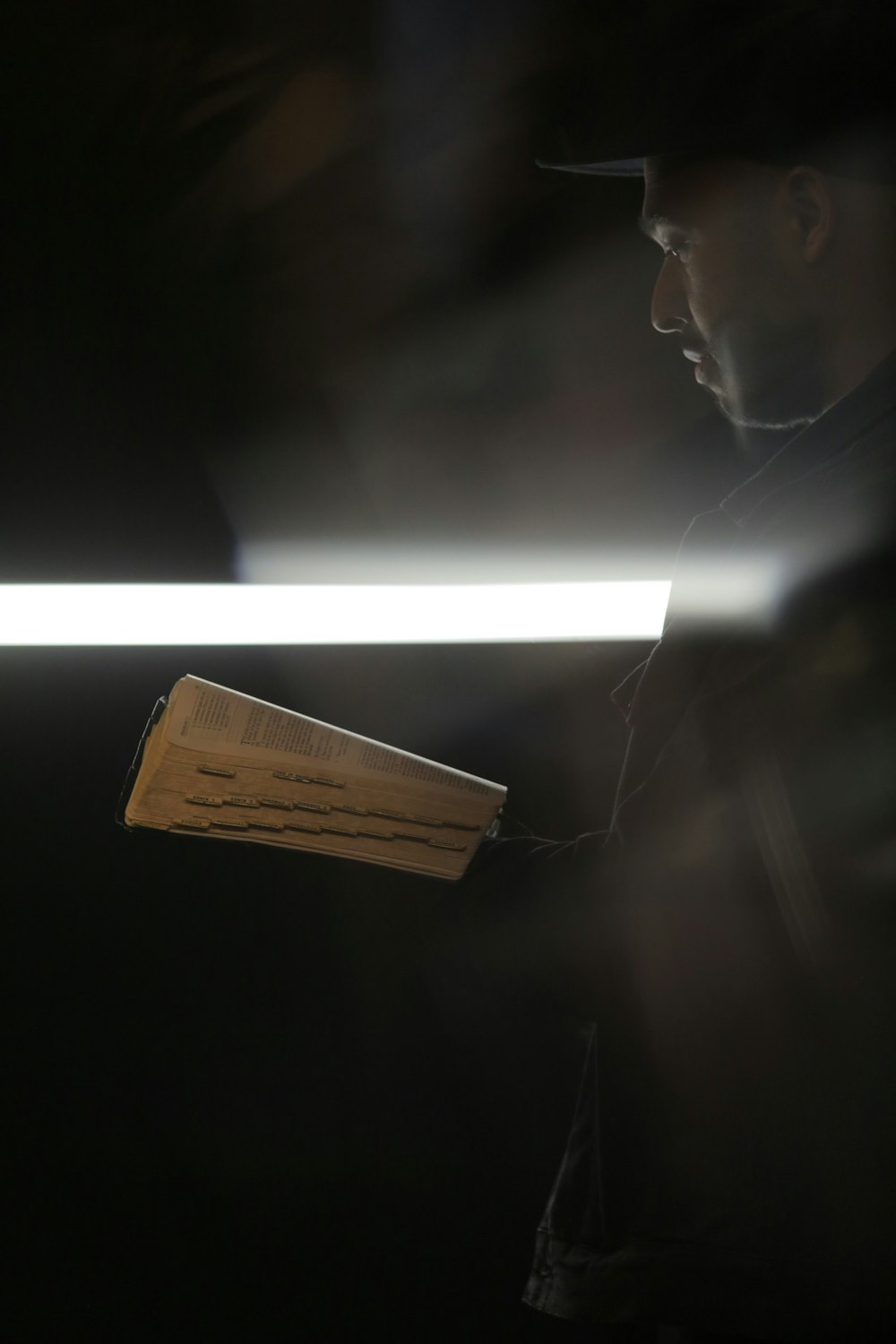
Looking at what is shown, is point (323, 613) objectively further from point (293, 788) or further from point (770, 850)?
point (770, 850)

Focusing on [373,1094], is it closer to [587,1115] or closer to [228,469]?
[587,1115]

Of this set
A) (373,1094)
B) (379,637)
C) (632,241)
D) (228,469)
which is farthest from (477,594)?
(373,1094)

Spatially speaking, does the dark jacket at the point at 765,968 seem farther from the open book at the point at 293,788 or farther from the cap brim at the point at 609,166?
the cap brim at the point at 609,166

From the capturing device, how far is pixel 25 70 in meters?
1.11

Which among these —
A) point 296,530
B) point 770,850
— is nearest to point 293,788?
point 770,850

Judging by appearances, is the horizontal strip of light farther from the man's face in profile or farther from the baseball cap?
the baseball cap

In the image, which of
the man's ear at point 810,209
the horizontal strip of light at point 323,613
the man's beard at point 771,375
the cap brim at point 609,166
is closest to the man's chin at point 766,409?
the man's beard at point 771,375

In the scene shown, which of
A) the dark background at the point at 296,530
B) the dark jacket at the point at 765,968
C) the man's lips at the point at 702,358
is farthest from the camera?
the dark background at the point at 296,530

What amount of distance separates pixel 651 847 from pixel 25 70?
1.09 metres

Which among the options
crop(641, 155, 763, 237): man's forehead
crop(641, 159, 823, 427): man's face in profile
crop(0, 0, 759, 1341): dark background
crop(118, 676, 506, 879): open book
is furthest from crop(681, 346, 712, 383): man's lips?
crop(118, 676, 506, 879): open book

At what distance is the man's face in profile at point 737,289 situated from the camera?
33.6 inches

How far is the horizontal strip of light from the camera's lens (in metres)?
1.12

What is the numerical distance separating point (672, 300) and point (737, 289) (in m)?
0.08

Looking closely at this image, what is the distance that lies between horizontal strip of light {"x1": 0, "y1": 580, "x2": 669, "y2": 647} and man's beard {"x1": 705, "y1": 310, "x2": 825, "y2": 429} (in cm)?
36
